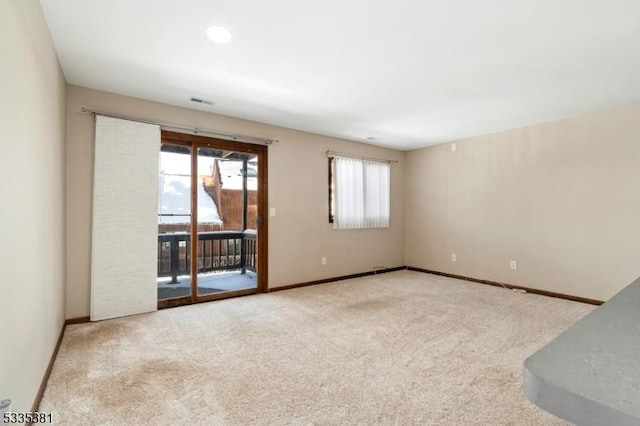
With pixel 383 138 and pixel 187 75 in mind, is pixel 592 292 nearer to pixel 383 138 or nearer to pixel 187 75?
pixel 383 138

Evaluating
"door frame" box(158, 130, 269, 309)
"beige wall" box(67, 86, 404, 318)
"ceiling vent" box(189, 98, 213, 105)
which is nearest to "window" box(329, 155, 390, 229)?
"beige wall" box(67, 86, 404, 318)

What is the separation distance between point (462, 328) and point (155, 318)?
120 inches

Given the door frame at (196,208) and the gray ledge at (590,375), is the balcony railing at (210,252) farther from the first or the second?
the gray ledge at (590,375)

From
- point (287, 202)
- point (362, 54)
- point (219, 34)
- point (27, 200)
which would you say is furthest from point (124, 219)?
point (362, 54)


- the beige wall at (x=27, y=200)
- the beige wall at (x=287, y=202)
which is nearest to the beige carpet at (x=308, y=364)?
the beige wall at (x=27, y=200)

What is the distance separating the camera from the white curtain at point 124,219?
322 centimetres

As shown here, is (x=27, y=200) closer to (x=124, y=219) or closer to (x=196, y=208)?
(x=124, y=219)

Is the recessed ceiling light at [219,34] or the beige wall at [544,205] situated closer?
the recessed ceiling light at [219,34]

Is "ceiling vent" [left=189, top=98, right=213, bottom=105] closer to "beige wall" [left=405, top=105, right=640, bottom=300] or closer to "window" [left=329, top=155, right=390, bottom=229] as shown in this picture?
"window" [left=329, top=155, right=390, bottom=229]

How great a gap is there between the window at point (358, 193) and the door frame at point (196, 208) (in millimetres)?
1181

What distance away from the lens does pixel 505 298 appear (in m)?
4.05

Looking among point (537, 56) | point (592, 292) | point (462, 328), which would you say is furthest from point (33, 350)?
point (592, 292)

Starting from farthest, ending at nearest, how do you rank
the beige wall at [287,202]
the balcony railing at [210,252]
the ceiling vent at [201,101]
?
1. the balcony railing at [210,252]
2. the ceiling vent at [201,101]
3. the beige wall at [287,202]

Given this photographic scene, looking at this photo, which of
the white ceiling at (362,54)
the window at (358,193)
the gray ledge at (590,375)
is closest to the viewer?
the gray ledge at (590,375)
